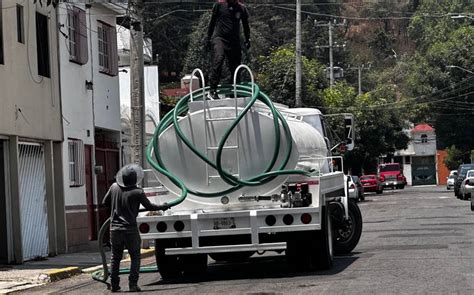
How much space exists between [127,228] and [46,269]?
512cm

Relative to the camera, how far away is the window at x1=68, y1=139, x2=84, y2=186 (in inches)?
938

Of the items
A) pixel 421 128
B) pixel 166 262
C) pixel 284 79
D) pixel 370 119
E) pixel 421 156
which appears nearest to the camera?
pixel 166 262

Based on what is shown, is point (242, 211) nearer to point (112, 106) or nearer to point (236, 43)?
point (236, 43)

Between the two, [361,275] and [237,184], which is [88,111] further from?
[361,275]

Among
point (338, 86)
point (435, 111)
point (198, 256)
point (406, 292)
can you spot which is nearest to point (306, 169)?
point (198, 256)

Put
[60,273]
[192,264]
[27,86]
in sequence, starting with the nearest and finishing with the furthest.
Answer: [192,264], [60,273], [27,86]

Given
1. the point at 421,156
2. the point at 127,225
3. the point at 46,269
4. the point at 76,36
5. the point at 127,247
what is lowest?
the point at 46,269

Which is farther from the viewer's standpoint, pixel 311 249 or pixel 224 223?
pixel 311 249

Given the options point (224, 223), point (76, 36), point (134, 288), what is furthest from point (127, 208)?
point (76, 36)

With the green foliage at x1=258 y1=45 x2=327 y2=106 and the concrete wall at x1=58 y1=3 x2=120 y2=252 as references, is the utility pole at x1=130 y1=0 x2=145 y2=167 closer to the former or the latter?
the concrete wall at x1=58 y1=3 x2=120 y2=252

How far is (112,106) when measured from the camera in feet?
89.7

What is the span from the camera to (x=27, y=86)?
20812 mm

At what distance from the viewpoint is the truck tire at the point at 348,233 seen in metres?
18.2

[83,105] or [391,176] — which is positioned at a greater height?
[83,105]
